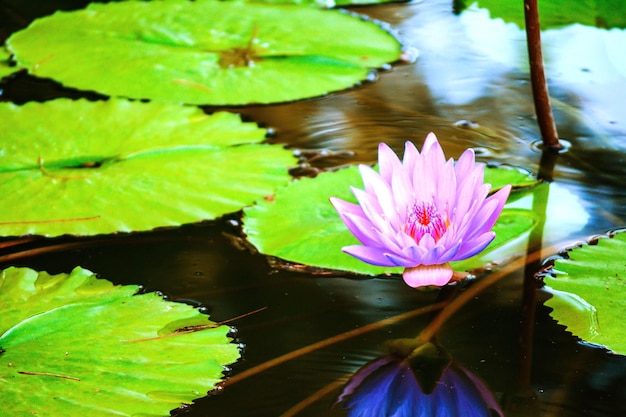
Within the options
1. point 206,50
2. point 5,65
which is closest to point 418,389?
point 206,50

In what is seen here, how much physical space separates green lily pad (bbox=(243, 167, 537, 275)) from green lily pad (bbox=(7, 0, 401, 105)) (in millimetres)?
559

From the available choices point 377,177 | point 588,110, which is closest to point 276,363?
point 377,177

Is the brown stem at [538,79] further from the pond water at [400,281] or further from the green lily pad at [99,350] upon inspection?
the green lily pad at [99,350]

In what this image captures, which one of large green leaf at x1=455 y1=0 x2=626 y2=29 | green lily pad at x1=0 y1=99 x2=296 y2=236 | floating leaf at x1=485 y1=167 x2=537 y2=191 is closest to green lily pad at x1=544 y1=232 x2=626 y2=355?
floating leaf at x1=485 y1=167 x2=537 y2=191

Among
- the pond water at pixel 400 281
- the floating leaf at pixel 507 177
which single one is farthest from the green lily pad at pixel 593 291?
the floating leaf at pixel 507 177

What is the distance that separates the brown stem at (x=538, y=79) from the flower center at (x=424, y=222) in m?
0.65

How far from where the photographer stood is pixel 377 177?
1.20 m

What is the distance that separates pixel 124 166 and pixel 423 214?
2.78 feet

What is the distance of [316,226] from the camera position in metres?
1.44

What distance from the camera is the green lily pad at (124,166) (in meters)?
1.58

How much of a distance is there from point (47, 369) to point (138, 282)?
29 cm

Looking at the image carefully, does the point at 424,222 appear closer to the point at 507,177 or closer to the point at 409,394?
the point at 409,394

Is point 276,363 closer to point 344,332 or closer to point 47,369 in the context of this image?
point 344,332

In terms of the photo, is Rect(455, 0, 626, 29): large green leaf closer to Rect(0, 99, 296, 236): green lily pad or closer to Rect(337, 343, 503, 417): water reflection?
Rect(0, 99, 296, 236): green lily pad
